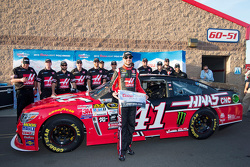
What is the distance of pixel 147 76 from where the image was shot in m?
3.85

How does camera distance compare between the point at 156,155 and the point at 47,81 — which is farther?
the point at 47,81

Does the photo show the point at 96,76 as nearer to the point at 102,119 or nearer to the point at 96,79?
the point at 96,79

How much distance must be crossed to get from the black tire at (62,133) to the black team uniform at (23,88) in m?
2.25

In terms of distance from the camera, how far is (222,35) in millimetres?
9977

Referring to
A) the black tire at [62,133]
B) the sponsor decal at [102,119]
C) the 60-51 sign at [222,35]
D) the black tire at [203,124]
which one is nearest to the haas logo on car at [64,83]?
the black tire at [62,133]

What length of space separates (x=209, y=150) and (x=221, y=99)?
1.30 metres

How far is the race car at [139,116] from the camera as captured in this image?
10.4 ft

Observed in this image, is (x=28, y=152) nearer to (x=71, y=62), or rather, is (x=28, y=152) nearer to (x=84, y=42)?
(x=71, y=62)

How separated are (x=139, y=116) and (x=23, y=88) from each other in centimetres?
345

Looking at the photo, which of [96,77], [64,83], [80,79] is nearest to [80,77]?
[80,79]

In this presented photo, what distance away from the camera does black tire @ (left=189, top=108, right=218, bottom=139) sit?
385 cm

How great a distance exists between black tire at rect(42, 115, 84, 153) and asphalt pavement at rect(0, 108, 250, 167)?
0.16 m

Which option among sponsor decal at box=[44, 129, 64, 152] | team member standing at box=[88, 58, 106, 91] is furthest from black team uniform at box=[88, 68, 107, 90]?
sponsor decal at box=[44, 129, 64, 152]

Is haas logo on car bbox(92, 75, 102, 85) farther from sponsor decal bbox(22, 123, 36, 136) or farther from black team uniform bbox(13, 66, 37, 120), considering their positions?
sponsor decal bbox(22, 123, 36, 136)
